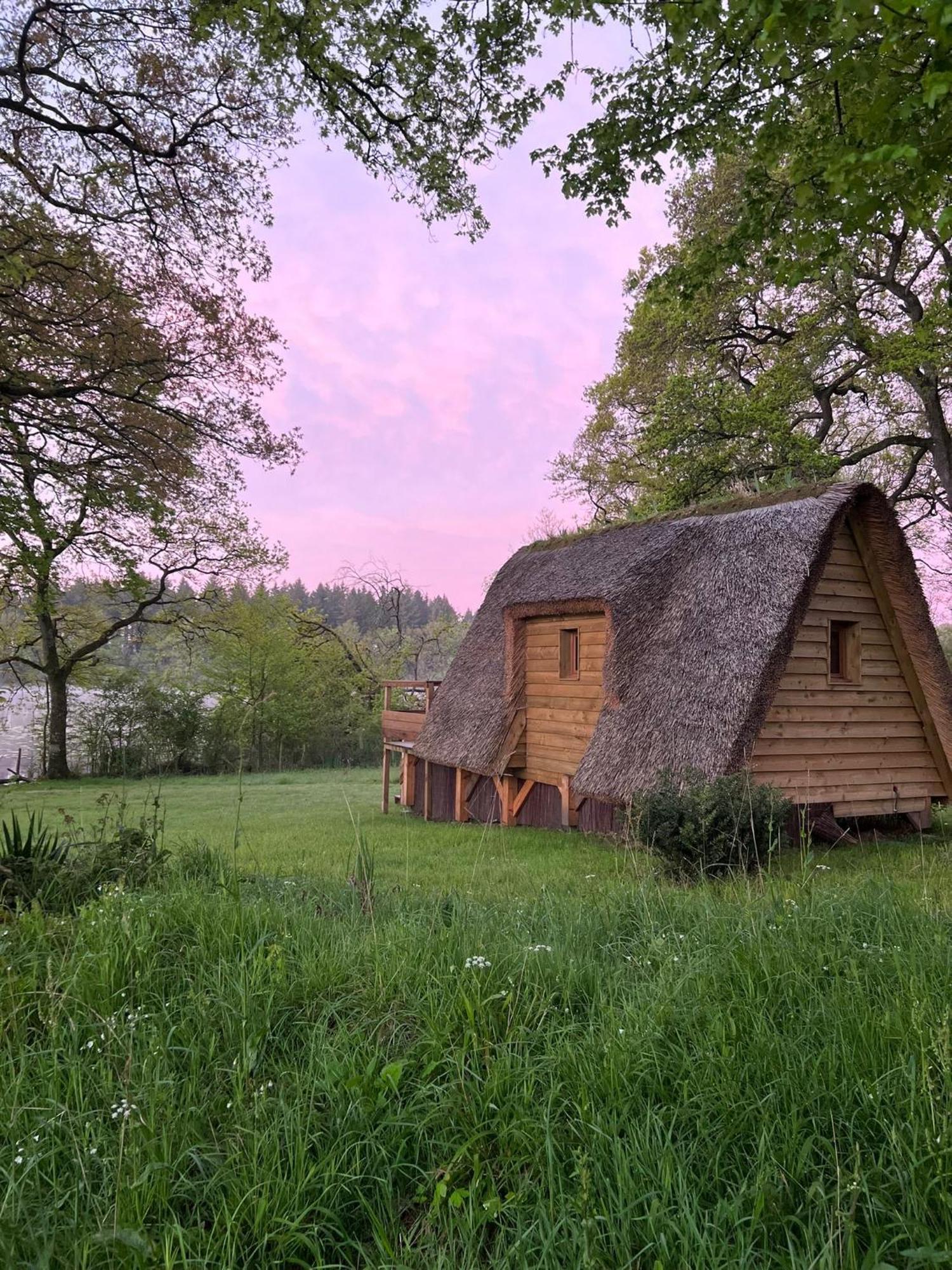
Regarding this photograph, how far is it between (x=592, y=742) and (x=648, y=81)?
7803mm

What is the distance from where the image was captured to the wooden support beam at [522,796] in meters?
13.5

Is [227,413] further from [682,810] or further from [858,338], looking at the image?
[858,338]

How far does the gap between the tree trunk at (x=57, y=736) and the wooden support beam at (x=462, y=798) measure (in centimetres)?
1699

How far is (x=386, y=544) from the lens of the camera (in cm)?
3434

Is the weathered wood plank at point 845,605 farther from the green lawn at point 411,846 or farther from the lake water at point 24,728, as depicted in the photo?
the lake water at point 24,728

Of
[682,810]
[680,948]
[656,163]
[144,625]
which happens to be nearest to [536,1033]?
[680,948]

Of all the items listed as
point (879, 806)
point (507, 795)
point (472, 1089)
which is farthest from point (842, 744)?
point (472, 1089)

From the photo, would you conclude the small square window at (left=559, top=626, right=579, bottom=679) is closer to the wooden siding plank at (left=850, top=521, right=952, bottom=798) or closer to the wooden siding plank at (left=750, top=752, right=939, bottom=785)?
the wooden siding plank at (left=750, top=752, right=939, bottom=785)

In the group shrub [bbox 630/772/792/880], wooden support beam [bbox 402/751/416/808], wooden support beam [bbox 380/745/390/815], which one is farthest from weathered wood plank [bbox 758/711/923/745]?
wooden support beam [bbox 402/751/416/808]

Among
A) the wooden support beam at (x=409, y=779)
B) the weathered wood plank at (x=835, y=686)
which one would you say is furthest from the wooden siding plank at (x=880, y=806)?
the wooden support beam at (x=409, y=779)

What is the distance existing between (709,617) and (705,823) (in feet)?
13.1

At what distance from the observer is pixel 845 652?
10164 millimetres

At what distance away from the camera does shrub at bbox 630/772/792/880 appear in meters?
6.78

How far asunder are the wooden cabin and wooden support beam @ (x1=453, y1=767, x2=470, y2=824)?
2.86 metres
